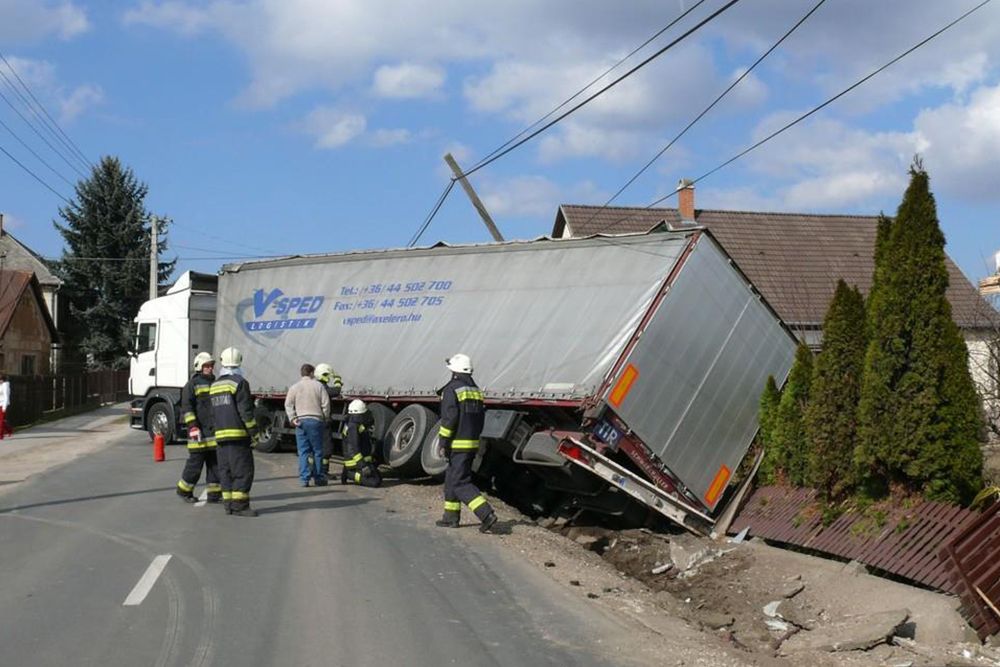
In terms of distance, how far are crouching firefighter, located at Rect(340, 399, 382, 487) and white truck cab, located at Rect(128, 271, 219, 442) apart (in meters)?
7.23

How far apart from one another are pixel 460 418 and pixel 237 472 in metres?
2.74

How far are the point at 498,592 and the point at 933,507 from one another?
4391mm

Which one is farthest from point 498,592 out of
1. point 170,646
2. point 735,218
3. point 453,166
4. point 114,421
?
point 114,421

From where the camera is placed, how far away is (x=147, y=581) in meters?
8.37

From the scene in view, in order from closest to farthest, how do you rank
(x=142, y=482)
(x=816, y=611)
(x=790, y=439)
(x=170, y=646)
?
1. (x=170, y=646)
2. (x=816, y=611)
3. (x=790, y=439)
4. (x=142, y=482)

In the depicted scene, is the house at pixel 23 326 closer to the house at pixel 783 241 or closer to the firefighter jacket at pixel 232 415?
the house at pixel 783 241

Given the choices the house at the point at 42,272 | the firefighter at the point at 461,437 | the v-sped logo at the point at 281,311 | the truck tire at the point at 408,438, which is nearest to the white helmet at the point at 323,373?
the truck tire at the point at 408,438

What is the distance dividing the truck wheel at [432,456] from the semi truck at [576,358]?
4cm

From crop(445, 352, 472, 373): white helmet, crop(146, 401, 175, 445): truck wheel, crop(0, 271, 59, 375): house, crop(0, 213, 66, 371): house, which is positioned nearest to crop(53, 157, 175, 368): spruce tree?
crop(0, 213, 66, 371): house

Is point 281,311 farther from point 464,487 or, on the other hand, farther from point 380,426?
point 464,487

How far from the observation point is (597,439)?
12.5 m

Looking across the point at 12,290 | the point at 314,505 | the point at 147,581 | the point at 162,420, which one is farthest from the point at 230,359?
the point at 12,290

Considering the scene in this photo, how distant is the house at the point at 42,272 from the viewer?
5003 centimetres

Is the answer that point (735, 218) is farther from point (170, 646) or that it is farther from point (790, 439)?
point (170, 646)
